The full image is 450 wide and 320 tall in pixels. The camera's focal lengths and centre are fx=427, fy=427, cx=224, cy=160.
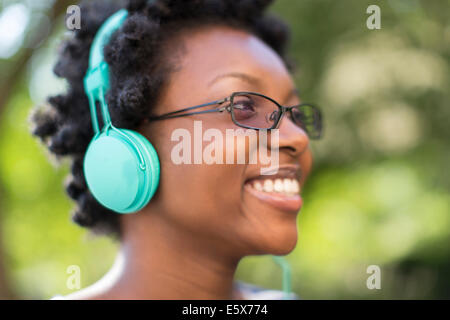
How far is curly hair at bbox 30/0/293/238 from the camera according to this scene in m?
1.67

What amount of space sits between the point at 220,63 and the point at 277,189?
54 cm

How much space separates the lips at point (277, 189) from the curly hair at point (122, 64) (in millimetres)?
520

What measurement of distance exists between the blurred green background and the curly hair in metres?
2.25

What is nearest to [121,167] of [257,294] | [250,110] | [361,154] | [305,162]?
[250,110]

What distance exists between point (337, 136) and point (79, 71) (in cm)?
366

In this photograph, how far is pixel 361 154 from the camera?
5.04 m

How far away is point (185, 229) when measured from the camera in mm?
1650

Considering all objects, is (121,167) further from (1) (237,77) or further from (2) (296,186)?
(2) (296,186)

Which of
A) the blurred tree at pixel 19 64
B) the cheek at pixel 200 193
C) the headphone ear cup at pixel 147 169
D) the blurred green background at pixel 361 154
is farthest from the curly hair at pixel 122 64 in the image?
the blurred green background at pixel 361 154

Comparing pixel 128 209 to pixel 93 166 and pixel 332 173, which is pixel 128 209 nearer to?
pixel 93 166

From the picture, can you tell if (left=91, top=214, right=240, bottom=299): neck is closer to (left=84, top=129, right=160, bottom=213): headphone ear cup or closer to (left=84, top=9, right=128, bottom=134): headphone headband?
(left=84, top=129, right=160, bottom=213): headphone ear cup

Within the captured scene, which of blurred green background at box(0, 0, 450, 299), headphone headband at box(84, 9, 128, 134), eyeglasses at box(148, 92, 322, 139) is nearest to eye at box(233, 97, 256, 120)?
eyeglasses at box(148, 92, 322, 139)

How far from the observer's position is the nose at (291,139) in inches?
64.3
